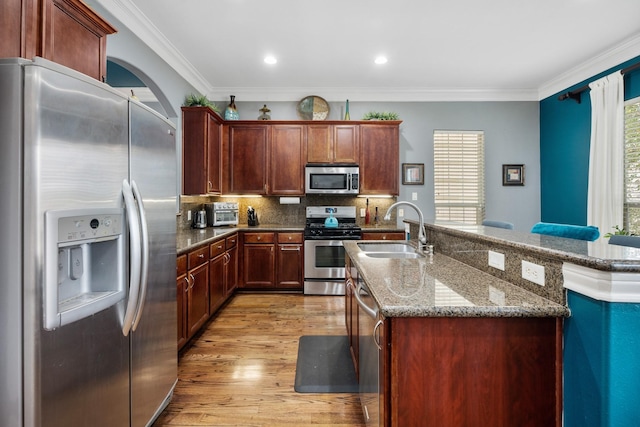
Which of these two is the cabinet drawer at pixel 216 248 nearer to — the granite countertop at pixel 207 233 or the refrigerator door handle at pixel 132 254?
the granite countertop at pixel 207 233

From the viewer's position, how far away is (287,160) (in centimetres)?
434

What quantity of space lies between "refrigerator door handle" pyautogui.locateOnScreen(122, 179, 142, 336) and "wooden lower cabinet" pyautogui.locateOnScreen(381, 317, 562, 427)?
1040mm

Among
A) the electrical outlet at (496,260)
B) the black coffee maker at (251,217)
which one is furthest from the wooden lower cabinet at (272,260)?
the electrical outlet at (496,260)

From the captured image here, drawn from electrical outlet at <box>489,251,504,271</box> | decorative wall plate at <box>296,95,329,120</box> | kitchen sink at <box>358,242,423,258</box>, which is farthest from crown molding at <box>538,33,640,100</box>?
electrical outlet at <box>489,251,504,271</box>

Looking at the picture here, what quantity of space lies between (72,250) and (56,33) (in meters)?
0.97

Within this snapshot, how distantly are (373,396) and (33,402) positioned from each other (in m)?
1.18

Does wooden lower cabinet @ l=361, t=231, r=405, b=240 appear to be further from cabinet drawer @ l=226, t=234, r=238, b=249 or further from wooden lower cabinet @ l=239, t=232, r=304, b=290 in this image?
cabinet drawer @ l=226, t=234, r=238, b=249

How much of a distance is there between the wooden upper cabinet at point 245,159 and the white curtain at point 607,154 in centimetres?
393

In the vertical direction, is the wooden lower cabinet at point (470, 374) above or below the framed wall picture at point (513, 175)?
below

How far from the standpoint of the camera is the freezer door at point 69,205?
99cm

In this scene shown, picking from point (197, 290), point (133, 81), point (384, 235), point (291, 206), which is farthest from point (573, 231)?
point (133, 81)

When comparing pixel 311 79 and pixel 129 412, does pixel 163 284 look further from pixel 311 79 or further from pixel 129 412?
pixel 311 79

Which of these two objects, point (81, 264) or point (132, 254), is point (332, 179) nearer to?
point (132, 254)

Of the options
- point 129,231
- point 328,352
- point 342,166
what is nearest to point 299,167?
point 342,166
